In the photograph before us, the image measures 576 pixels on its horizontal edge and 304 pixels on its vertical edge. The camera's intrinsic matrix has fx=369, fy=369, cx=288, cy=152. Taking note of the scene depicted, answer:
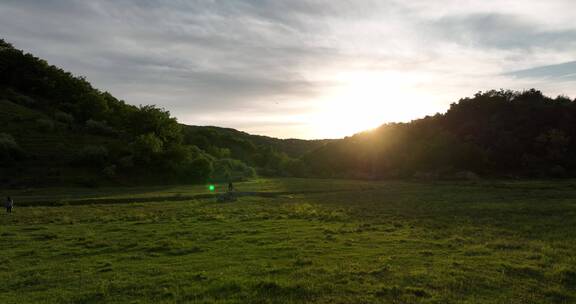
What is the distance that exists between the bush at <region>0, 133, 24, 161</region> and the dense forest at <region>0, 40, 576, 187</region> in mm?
149

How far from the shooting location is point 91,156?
71500 millimetres

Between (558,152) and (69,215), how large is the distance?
87.4m

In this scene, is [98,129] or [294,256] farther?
[98,129]

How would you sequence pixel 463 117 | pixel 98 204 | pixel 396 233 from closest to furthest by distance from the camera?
pixel 396 233, pixel 98 204, pixel 463 117

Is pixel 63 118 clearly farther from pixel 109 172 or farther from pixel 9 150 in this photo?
pixel 109 172

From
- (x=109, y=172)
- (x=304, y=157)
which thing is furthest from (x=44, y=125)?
(x=304, y=157)

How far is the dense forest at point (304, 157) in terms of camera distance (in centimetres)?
7119

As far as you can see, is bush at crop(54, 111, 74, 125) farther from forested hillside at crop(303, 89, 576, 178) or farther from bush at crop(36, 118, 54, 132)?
forested hillside at crop(303, 89, 576, 178)

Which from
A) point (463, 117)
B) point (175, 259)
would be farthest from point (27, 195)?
point (463, 117)

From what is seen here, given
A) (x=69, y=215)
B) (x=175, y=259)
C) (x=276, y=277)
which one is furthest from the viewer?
(x=69, y=215)

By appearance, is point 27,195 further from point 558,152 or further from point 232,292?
point 558,152

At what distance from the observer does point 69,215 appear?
110 ft

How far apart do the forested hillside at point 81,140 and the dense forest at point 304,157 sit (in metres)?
0.23

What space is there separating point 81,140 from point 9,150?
18083 mm
